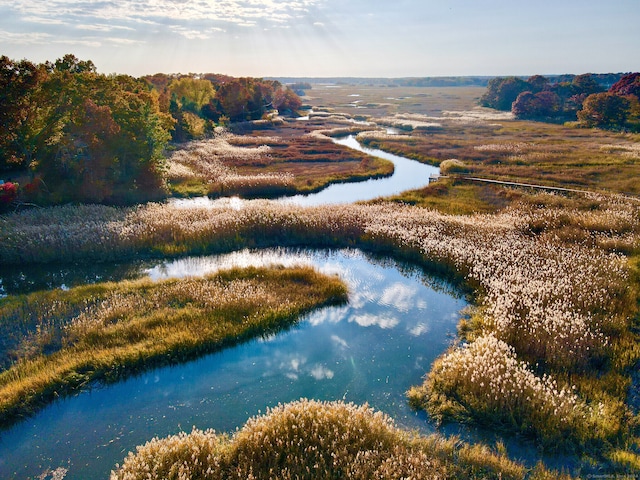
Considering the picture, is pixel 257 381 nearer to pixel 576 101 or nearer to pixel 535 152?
pixel 535 152

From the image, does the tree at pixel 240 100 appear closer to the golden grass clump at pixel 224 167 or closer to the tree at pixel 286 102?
the tree at pixel 286 102

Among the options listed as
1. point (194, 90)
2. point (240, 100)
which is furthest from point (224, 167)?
point (194, 90)

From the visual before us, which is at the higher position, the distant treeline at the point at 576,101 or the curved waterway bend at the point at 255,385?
the distant treeline at the point at 576,101

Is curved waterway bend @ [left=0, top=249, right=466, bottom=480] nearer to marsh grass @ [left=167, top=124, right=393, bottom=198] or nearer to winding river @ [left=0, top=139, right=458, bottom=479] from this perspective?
winding river @ [left=0, top=139, right=458, bottom=479]

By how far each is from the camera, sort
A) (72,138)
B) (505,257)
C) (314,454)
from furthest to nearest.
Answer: (72,138) < (505,257) < (314,454)

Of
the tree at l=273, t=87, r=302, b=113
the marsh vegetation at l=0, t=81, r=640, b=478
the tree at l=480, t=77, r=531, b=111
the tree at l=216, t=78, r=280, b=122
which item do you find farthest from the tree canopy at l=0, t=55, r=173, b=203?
the tree at l=480, t=77, r=531, b=111

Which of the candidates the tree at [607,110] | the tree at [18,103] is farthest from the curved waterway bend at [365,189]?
the tree at [607,110]

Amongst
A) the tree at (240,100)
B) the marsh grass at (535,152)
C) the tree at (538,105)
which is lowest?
the marsh grass at (535,152)
